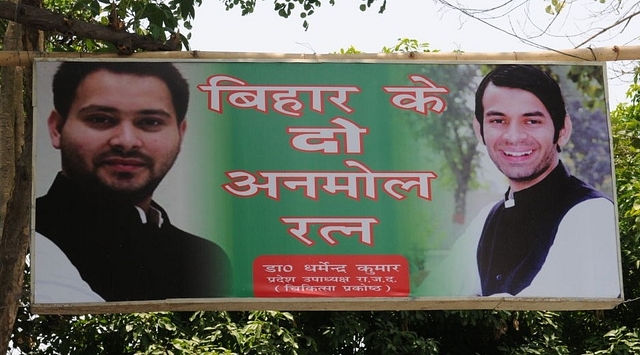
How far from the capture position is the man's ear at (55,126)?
5516mm

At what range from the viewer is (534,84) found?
576 cm

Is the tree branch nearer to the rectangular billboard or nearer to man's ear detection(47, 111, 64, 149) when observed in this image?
the rectangular billboard

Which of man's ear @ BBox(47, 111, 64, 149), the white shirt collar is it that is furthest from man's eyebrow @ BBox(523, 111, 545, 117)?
man's ear @ BBox(47, 111, 64, 149)

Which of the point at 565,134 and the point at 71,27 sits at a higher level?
the point at 71,27

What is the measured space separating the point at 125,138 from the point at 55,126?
37 cm

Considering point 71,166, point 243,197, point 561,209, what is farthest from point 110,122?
point 561,209

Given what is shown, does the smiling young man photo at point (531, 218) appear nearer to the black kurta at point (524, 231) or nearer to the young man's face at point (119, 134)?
the black kurta at point (524, 231)

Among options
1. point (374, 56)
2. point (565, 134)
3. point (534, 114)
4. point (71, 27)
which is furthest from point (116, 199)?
point (565, 134)

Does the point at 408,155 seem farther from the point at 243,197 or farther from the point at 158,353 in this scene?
the point at 158,353

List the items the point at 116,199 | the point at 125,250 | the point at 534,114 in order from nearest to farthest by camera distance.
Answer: the point at 125,250 → the point at 116,199 → the point at 534,114

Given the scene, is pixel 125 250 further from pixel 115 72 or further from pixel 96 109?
pixel 115 72

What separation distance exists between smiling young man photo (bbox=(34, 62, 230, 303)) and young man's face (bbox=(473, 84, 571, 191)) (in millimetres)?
1611

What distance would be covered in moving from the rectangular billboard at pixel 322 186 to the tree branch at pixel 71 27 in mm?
215

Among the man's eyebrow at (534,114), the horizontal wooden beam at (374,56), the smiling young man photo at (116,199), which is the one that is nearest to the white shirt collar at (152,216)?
the smiling young man photo at (116,199)
